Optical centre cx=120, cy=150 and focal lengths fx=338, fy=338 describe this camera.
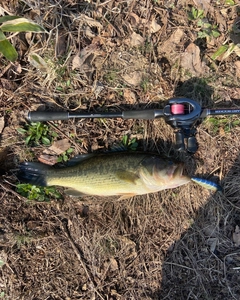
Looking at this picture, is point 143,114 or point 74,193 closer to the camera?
point 143,114

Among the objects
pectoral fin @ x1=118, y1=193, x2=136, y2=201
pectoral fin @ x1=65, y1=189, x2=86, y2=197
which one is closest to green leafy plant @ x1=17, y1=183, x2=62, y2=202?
pectoral fin @ x1=65, y1=189, x2=86, y2=197

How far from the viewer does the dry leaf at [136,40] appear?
3.85m

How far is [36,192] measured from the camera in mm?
3781

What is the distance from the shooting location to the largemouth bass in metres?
3.50

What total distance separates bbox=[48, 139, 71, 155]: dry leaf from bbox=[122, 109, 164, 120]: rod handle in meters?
0.74

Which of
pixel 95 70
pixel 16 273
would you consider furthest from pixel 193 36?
pixel 16 273

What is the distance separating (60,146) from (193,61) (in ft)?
5.92

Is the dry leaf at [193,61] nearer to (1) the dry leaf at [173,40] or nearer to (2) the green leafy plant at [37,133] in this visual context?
(1) the dry leaf at [173,40]

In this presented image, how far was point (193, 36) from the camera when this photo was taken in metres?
3.94

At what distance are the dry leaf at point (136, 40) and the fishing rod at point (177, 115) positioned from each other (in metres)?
0.83

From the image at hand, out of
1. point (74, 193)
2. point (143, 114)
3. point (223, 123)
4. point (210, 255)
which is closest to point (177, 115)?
point (143, 114)

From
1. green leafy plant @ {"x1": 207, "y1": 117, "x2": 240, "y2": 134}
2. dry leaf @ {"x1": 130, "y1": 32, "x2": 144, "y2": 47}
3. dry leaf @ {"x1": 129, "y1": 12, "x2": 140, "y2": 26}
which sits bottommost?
green leafy plant @ {"x1": 207, "y1": 117, "x2": 240, "y2": 134}

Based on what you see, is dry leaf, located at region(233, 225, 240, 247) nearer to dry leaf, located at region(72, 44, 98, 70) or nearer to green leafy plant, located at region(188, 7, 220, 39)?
green leafy plant, located at region(188, 7, 220, 39)

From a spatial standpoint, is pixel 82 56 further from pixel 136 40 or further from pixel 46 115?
pixel 46 115
